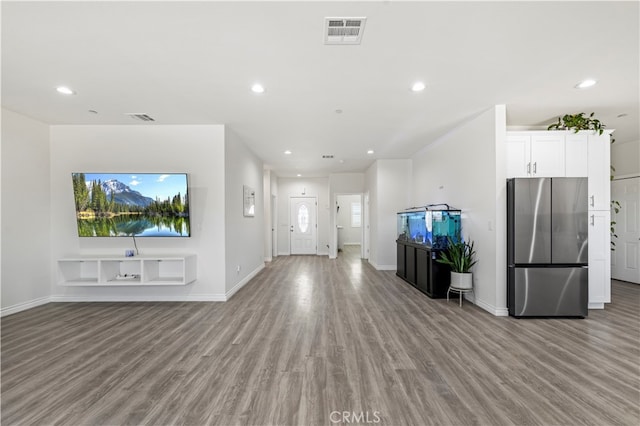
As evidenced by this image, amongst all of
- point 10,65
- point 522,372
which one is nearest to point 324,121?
point 10,65

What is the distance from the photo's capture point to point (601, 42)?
88.4 inches

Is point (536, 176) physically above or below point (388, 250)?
above

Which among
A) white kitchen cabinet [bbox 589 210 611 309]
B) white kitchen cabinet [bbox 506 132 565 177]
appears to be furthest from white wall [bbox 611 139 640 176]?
white kitchen cabinet [bbox 506 132 565 177]

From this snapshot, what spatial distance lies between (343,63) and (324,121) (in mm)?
1556

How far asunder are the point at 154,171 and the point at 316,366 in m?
3.66

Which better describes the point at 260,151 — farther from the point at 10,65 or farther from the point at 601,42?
the point at 601,42

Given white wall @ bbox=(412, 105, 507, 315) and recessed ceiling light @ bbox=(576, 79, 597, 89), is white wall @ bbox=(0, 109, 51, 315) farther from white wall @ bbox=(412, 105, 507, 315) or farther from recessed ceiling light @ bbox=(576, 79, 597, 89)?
recessed ceiling light @ bbox=(576, 79, 597, 89)

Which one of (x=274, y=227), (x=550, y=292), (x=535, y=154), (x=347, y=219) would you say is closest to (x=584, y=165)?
(x=535, y=154)

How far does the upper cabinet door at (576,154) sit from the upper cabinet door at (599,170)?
67mm

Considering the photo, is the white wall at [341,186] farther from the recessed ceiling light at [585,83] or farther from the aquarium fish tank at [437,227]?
the recessed ceiling light at [585,83]

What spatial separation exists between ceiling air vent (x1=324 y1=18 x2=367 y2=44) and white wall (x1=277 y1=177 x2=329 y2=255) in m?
7.41

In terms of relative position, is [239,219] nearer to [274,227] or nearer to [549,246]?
[274,227]

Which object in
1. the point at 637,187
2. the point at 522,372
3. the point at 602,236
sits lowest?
the point at 522,372

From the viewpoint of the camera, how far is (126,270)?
418 cm
